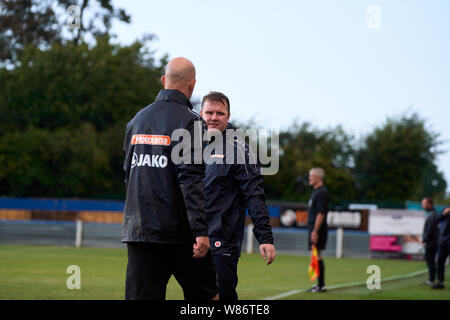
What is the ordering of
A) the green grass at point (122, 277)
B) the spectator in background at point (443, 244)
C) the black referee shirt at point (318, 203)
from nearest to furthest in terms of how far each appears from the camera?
the green grass at point (122, 277), the black referee shirt at point (318, 203), the spectator in background at point (443, 244)

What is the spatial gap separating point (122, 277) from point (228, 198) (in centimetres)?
809

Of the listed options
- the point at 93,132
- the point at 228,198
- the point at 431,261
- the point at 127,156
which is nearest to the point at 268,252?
the point at 228,198

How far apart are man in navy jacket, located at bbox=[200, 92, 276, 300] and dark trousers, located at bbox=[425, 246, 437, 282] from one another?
9.76m

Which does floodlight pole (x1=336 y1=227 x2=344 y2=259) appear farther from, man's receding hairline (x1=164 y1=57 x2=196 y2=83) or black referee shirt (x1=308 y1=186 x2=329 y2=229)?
man's receding hairline (x1=164 y1=57 x2=196 y2=83)

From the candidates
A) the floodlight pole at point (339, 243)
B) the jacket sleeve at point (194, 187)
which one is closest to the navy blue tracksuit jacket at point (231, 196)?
the jacket sleeve at point (194, 187)

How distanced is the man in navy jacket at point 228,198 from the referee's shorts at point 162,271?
1.29 m

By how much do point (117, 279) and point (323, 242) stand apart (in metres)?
3.91

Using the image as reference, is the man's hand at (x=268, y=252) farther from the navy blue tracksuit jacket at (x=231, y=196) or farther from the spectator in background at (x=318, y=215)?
the spectator in background at (x=318, y=215)

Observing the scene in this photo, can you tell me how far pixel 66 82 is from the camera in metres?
46.3

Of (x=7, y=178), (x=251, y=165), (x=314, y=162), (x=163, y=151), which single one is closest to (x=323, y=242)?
(x=251, y=165)

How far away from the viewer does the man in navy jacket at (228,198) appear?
612 cm

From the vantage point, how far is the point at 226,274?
6.14m

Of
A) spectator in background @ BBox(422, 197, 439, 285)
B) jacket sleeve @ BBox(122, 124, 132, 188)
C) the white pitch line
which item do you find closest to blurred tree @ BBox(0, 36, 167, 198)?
the white pitch line

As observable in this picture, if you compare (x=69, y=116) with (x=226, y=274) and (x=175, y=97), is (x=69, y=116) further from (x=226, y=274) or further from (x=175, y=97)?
(x=175, y=97)
